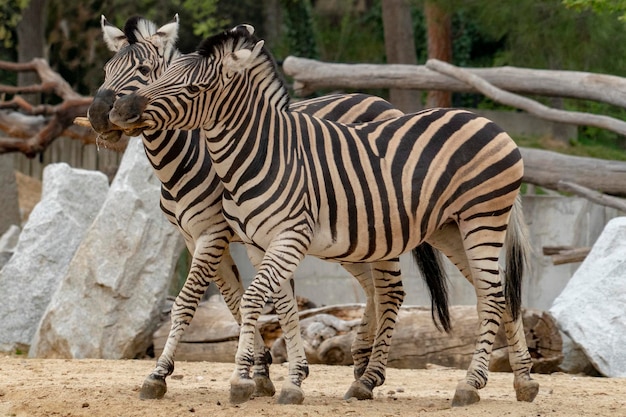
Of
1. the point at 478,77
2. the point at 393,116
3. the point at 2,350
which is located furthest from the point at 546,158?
the point at 2,350

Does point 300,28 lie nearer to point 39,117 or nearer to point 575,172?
point 39,117

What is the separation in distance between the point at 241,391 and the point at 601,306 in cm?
442

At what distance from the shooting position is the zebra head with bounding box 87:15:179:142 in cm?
564

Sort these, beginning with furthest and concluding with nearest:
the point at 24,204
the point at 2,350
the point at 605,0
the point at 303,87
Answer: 1. the point at 24,204
2. the point at 303,87
3. the point at 605,0
4. the point at 2,350

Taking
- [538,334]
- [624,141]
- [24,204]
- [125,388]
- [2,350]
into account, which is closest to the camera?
[125,388]

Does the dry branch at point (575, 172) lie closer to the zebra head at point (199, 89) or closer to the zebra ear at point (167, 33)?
the zebra ear at point (167, 33)

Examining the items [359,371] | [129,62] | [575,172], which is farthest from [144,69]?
[575,172]

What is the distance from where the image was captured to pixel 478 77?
12.2 metres

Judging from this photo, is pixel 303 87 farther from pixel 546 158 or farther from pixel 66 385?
pixel 66 385

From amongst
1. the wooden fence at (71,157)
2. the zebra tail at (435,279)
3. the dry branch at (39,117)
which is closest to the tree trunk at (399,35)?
the wooden fence at (71,157)

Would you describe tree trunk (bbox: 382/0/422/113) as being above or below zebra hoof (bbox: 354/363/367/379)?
above

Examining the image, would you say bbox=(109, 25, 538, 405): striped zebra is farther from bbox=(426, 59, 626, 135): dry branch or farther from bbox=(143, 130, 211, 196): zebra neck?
bbox=(426, 59, 626, 135): dry branch

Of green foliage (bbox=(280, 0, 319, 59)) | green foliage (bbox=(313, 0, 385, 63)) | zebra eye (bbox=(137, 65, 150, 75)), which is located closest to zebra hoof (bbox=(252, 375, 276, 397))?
zebra eye (bbox=(137, 65, 150, 75))

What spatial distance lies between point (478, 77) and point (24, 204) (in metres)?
8.74
